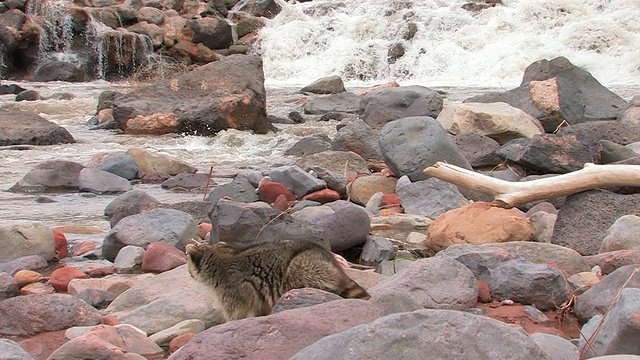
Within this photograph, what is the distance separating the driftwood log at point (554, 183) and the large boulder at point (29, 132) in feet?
21.7

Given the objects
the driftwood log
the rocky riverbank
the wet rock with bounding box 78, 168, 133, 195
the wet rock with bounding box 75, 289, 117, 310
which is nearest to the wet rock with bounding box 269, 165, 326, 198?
the rocky riverbank

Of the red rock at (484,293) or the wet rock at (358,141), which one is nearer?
the red rock at (484,293)

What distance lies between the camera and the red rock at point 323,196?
6832 mm

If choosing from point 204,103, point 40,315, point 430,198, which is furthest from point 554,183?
point 204,103

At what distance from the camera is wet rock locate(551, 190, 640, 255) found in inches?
210

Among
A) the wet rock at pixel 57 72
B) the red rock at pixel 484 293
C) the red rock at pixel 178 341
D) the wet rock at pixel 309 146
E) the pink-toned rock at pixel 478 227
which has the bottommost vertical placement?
the wet rock at pixel 57 72

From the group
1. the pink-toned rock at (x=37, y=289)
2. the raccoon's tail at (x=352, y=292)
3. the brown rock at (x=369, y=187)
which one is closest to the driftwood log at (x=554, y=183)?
the brown rock at (x=369, y=187)

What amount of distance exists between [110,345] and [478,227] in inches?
110

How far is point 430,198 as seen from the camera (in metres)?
6.55

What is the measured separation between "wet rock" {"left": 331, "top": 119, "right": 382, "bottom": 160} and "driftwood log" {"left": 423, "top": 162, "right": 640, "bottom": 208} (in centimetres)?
284

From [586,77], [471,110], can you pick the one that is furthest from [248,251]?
[586,77]

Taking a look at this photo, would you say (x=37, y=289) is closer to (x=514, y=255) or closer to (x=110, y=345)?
(x=110, y=345)

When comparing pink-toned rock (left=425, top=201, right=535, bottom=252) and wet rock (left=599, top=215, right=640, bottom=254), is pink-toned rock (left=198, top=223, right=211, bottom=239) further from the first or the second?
wet rock (left=599, top=215, right=640, bottom=254)

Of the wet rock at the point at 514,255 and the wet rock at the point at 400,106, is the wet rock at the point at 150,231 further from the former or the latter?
the wet rock at the point at 400,106
